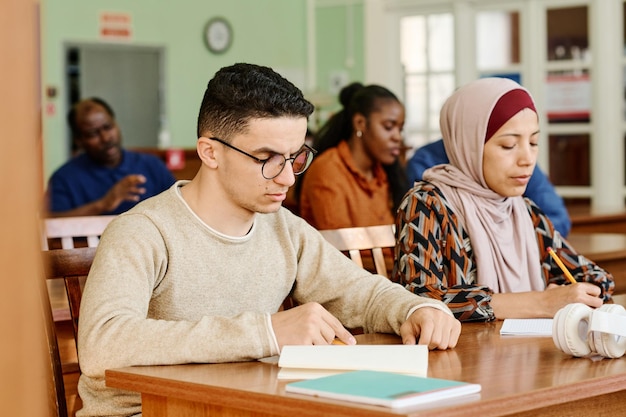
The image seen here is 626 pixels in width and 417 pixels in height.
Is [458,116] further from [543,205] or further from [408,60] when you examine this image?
[408,60]

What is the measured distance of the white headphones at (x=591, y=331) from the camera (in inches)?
58.0

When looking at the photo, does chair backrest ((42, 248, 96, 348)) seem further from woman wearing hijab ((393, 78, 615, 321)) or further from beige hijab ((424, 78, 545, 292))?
beige hijab ((424, 78, 545, 292))

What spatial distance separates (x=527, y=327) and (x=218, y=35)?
24.5 feet

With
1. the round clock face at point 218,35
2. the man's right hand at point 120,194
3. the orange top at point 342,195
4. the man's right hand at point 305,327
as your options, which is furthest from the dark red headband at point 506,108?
the round clock face at point 218,35

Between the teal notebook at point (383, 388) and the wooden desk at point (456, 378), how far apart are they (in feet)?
0.04

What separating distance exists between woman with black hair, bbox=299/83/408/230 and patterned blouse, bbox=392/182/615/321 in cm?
160

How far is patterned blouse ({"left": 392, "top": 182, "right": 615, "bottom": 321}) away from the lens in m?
2.05

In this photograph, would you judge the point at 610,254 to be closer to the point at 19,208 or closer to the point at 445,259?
the point at 445,259

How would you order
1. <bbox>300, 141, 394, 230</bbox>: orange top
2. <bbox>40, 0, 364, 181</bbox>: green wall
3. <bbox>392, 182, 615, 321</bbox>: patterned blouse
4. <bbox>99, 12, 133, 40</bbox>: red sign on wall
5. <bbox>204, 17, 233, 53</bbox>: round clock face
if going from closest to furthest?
<bbox>392, 182, 615, 321</bbox>: patterned blouse < <bbox>300, 141, 394, 230</bbox>: orange top < <bbox>40, 0, 364, 181</bbox>: green wall < <bbox>99, 12, 133, 40</bbox>: red sign on wall < <bbox>204, 17, 233, 53</bbox>: round clock face

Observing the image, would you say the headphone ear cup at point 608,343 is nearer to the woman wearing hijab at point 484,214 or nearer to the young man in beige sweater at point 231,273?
the young man in beige sweater at point 231,273

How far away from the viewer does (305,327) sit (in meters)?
1.51

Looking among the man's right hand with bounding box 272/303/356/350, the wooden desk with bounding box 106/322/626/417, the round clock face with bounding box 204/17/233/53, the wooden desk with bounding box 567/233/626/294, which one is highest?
the round clock face with bounding box 204/17/233/53

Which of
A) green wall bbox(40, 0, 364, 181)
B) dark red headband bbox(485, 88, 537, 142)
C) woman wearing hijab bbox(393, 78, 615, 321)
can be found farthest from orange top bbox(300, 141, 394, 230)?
green wall bbox(40, 0, 364, 181)

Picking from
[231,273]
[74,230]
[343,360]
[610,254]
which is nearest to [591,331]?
[343,360]
